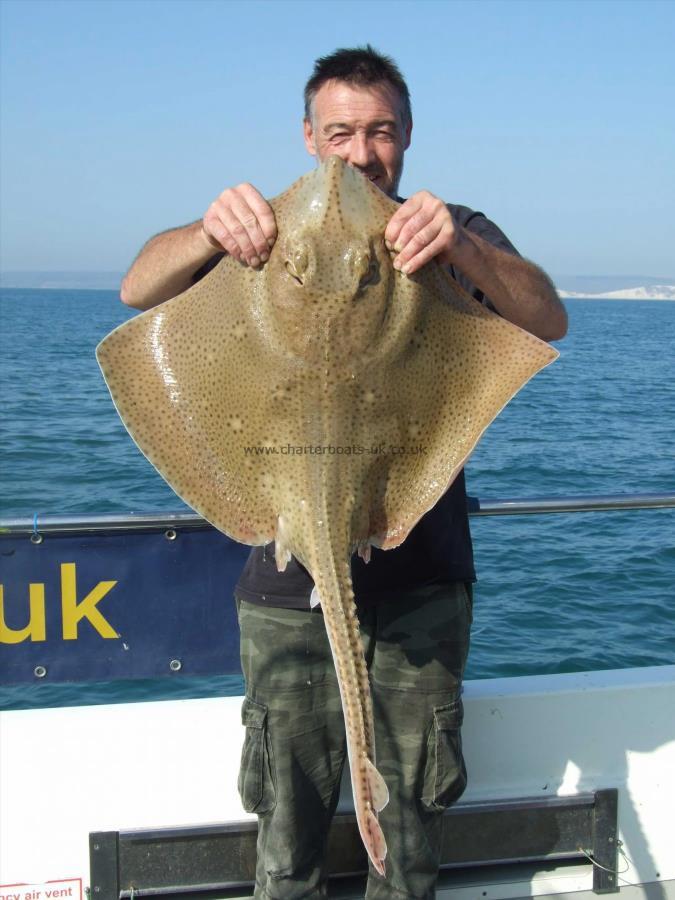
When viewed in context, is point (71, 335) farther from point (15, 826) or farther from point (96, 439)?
point (15, 826)

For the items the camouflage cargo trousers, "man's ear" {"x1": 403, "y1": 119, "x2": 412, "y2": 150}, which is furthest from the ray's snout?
the camouflage cargo trousers

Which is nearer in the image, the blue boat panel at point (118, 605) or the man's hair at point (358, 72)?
the man's hair at point (358, 72)

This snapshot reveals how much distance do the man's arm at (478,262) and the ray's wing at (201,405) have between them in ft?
1.52

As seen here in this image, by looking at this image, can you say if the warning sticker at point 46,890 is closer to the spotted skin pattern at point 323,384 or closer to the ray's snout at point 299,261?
the spotted skin pattern at point 323,384

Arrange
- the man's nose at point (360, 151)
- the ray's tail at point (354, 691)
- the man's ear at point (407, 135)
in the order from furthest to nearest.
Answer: the man's ear at point (407, 135) < the man's nose at point (360, 151) < the ray's tail at point (354, 691)

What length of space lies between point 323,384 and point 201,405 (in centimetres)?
35

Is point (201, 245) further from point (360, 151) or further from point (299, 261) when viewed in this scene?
point (360, 151)

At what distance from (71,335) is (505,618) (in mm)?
53302

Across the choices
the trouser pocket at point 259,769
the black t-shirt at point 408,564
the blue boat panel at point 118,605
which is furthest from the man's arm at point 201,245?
the trouser pocket at point 259,769

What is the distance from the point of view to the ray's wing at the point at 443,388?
250 cm

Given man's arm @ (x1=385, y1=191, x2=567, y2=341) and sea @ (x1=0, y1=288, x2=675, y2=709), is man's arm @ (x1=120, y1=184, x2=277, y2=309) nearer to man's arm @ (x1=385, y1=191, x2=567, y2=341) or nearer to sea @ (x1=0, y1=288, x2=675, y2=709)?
man's arm @ (x1=385, y1=191, x2=567, y2=341)

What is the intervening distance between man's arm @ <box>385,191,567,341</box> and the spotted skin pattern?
6 cm

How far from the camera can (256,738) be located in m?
2.84

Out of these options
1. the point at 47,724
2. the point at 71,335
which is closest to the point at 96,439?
the point at 47,724
